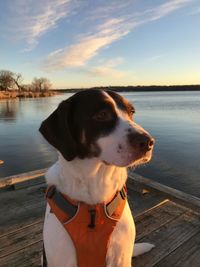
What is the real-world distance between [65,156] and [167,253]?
87.2 inches

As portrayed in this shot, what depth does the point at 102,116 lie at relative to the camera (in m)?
2.78

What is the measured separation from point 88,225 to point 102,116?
99 centimetres

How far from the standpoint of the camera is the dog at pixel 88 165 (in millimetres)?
2664

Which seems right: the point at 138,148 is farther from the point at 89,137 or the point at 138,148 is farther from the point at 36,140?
the point at 36,140

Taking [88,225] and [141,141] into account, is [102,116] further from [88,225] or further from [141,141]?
[88,225]

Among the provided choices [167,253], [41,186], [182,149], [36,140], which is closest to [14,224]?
[41,186]

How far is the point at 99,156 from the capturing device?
266 cm

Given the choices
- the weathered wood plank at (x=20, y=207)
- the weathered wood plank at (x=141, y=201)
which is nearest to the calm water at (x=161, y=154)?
the weathered wood plank at (x=141, y=201)

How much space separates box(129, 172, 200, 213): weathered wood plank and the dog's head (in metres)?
2.68

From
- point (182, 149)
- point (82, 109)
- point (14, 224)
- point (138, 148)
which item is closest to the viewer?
point (138, 148)

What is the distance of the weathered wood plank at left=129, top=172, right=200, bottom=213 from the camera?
5.04 metres

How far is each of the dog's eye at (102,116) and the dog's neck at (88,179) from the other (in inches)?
14.6

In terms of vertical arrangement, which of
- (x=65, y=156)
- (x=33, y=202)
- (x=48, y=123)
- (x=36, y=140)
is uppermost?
(x=48, y=123)

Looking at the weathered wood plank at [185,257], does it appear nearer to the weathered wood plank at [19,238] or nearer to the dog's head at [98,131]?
the weathered wood plank at [19,238]
